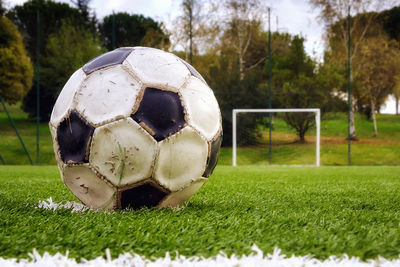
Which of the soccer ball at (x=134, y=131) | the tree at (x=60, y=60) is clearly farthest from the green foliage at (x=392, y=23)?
the soccer ball at (x=134, y=131)

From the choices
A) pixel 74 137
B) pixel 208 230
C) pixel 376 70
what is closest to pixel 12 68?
pixel 376 70

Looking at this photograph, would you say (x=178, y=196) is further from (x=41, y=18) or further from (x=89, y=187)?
(x=41, y=18)

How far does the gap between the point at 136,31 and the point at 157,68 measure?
12.8 m

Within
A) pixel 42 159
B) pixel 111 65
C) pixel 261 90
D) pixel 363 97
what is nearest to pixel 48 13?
pixel 42 159

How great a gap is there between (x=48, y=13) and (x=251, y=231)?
2795 centimetres

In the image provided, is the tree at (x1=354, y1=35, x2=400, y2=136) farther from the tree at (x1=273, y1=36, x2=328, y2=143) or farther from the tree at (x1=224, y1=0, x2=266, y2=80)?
the tree at (x1=224, y1=0, x2=266, y2=80)

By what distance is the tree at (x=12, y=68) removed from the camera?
17.8 meters

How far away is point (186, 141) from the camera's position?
2.24 m

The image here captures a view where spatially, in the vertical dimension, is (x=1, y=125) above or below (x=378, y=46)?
Result: below

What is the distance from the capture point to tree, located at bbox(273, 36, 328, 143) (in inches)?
561

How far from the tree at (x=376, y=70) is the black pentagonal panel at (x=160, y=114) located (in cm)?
1771

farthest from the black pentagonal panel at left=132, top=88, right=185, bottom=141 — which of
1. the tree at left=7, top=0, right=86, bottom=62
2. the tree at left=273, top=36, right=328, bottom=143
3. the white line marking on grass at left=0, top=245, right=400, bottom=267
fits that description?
the tree at left=7, top=0, right=86, bottom=62

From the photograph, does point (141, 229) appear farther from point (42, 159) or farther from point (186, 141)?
point (42, 159)

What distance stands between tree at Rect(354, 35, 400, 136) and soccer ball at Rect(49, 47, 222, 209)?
17.6 meters
